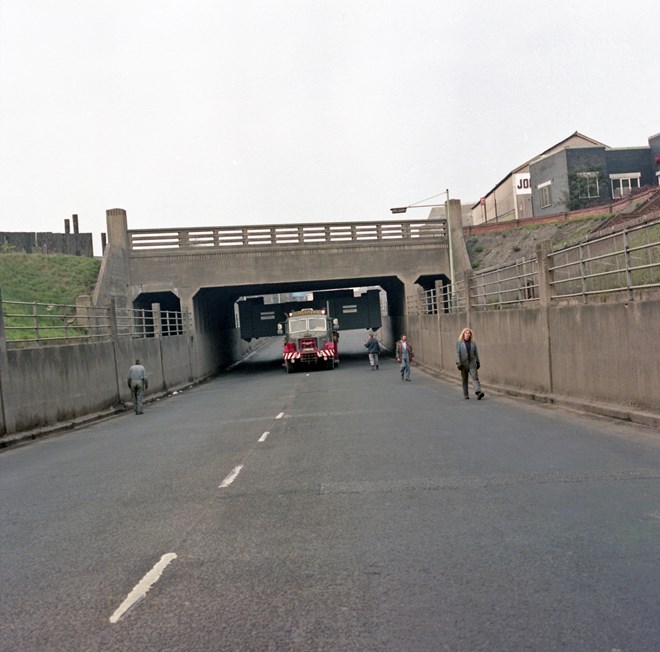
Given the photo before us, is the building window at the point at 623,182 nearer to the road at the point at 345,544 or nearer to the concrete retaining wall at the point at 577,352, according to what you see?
the concrete retaining wall at the point at 577,352

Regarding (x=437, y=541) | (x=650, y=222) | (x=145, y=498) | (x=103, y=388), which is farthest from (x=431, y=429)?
(x=103, y=388)

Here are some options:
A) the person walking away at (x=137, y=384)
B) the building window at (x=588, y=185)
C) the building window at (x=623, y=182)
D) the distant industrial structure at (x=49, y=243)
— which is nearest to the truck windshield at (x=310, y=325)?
the distant industrial structure at (x=49, y=243)

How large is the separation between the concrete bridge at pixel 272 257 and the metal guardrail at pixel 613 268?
2117 centimetres

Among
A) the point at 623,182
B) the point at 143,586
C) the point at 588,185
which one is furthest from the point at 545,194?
the point at 143,586

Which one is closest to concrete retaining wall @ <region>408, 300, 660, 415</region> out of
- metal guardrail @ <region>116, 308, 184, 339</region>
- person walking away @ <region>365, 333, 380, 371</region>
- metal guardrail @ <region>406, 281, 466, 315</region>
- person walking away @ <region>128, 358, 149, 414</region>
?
metal guardrail @ <region>406, 281, 466, 315</region>

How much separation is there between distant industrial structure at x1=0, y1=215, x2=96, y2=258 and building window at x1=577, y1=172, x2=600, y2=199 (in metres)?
37.2

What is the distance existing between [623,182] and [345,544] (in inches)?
2323

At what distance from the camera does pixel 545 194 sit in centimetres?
6197

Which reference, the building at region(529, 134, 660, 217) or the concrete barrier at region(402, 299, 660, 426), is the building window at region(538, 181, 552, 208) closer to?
the building at region(529, 134, 660, 217)

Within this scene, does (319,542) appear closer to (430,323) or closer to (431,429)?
(431,429)

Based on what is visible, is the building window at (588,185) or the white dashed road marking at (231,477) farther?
the building window at (588,185)

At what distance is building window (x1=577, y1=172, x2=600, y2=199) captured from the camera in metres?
57.0

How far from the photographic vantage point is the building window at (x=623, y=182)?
5784 centimetres

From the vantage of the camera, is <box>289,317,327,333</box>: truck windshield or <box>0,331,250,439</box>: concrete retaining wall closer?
<box>0,331,250,439</box>: concrete retaining wall
